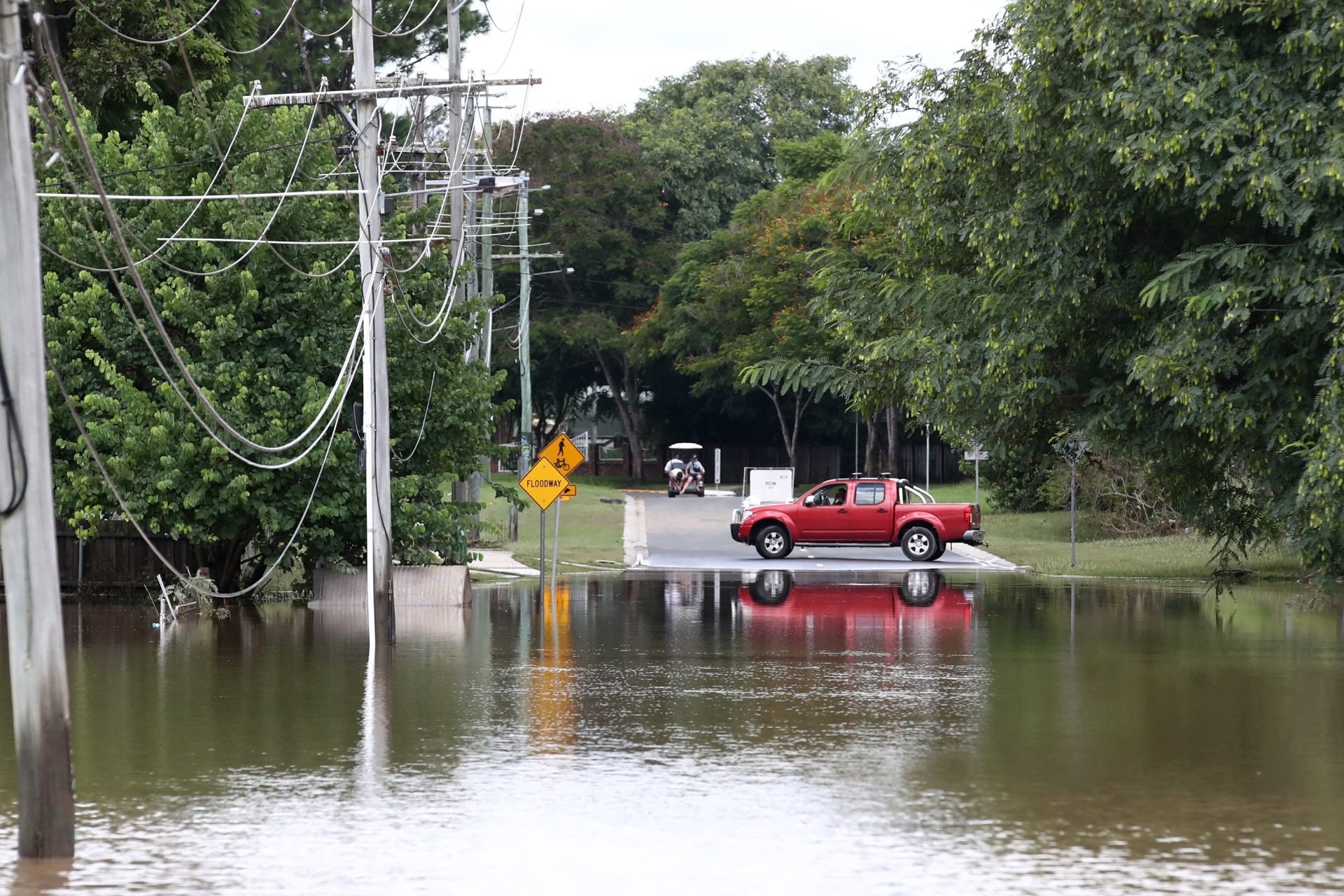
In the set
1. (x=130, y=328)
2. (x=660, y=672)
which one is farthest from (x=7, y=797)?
(x=130, y=328)

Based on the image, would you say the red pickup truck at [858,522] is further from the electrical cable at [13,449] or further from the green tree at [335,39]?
the electrical cable at [13,449]

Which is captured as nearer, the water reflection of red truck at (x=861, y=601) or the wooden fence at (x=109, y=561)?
the water reflection of red truck at (x=861, y=601)

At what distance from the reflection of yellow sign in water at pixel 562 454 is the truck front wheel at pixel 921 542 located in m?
10.9

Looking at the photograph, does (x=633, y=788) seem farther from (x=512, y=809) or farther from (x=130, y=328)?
(x=130, y=328)

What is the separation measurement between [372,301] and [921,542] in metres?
18.6

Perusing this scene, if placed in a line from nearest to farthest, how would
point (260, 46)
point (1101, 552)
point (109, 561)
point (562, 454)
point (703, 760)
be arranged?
point (703, 760) < point (109, 561) < point (562, 454) < point (260, 46) < point (1101, 552)

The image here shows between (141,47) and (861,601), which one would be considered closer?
(861,601)

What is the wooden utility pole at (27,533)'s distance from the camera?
8578mm

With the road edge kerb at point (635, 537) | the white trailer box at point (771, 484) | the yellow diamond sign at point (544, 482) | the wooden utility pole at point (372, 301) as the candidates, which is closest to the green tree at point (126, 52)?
the wooden utility pole at point (372, 301)

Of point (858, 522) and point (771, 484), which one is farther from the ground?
point (771, 484)

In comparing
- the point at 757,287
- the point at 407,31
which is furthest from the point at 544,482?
the point at 757,287

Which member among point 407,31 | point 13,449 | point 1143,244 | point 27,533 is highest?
point 407,31

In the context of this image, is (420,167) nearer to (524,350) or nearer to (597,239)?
(524,350)

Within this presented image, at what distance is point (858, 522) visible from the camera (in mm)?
35844
